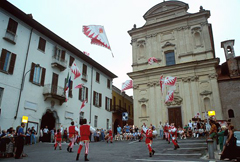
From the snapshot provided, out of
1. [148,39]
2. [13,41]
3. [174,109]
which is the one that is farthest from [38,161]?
[148,39]

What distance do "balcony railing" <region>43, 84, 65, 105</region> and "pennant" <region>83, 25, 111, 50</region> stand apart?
12544 mm

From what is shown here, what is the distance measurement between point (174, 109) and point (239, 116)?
7.55 meters

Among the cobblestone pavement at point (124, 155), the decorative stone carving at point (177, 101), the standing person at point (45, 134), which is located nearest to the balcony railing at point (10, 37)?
the standing person at point (45, 134)

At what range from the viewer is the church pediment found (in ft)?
100

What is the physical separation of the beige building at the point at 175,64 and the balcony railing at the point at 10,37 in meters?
17.1

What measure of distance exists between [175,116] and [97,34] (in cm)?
1978

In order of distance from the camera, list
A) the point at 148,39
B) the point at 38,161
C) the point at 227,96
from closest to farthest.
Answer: the point at 38,161
the point at 227,96
the point at 148,39

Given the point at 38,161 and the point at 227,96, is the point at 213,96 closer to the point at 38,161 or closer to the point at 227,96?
the point at 227,96

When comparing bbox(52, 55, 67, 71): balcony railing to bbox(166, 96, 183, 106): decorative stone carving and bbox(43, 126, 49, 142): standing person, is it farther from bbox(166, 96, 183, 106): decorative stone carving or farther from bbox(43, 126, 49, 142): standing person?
bbox(166, 96, 183, 106): decorative stone carving

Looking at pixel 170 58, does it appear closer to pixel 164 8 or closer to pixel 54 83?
pixel 164 8

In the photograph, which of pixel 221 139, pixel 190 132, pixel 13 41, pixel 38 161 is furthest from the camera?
pixel 190 132

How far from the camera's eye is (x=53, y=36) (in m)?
23.2

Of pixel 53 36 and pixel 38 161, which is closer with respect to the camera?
pixel 38 161

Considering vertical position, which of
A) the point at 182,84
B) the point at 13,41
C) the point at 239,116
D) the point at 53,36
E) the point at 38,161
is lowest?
the point at 38,161
